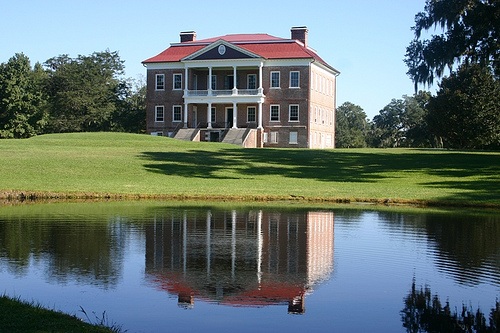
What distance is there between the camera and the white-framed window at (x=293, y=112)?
235 feet

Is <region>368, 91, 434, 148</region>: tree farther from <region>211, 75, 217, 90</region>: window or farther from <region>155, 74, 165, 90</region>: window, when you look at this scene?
<region>155, 74, 165, 90</region>: window

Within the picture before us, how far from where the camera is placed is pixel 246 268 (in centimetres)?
1438

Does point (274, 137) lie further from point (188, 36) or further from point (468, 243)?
point (468, 243)

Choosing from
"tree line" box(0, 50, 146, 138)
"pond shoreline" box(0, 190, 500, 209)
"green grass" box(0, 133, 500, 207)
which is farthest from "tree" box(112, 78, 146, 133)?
"pond shoreline" box(0, 190, 500, 209)

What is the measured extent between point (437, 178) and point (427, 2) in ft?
34.1

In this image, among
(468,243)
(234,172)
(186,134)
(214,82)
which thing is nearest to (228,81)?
(214,82)

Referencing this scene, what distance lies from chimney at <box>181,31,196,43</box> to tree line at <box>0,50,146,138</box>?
1114cm

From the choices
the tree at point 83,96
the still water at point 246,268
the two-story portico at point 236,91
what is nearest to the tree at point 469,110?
the two-story portico at point 236,91

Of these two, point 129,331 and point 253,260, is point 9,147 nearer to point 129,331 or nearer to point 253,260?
point 253,260

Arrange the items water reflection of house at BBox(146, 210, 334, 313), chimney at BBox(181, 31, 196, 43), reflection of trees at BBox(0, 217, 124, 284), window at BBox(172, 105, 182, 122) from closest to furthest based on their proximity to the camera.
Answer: water reflection of house at BBox(146, 210, 334, 313), reflection of trees at BBox(0, 217, 124, 284), window at BBox(172, 105, 182, 122), chimney at BBox(181, 31, 196, 43)

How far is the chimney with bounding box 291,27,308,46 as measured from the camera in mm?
76438

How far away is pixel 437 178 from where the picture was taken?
3988 cm

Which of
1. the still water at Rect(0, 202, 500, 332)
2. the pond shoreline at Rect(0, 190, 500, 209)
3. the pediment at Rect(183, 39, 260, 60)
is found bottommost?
the still water at Rect(0, 202, 500, 332)

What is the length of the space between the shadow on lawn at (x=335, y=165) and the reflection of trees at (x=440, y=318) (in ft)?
73.6
